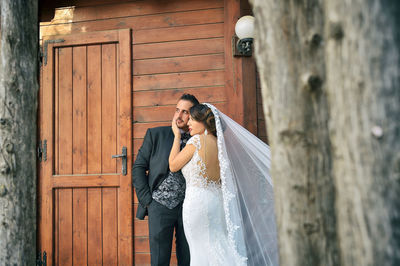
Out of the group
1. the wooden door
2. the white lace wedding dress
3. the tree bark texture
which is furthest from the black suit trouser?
the tree bark texture

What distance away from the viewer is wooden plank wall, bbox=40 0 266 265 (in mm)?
4121

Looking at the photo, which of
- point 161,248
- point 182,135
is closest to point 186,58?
point 182,135

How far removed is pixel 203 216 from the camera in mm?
3248

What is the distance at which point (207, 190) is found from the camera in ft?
10.9

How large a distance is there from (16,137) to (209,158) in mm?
1544

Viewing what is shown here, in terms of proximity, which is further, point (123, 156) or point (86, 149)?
point (86, 149)

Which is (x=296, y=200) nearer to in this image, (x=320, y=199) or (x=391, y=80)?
(x=320, y=199)

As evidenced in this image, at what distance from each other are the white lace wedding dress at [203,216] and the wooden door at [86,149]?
43.3 inches

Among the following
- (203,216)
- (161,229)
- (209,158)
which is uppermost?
(209,158)

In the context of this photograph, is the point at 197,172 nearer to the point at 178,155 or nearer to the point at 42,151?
the point at 178,155

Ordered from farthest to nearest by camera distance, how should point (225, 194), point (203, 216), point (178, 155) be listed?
point (178, 155), point (203, 216), point (225, 194)

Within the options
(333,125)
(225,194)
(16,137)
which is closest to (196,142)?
(225,194)

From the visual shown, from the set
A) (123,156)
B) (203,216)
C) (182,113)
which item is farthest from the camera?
(123,156)

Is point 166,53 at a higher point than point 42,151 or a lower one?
higher
